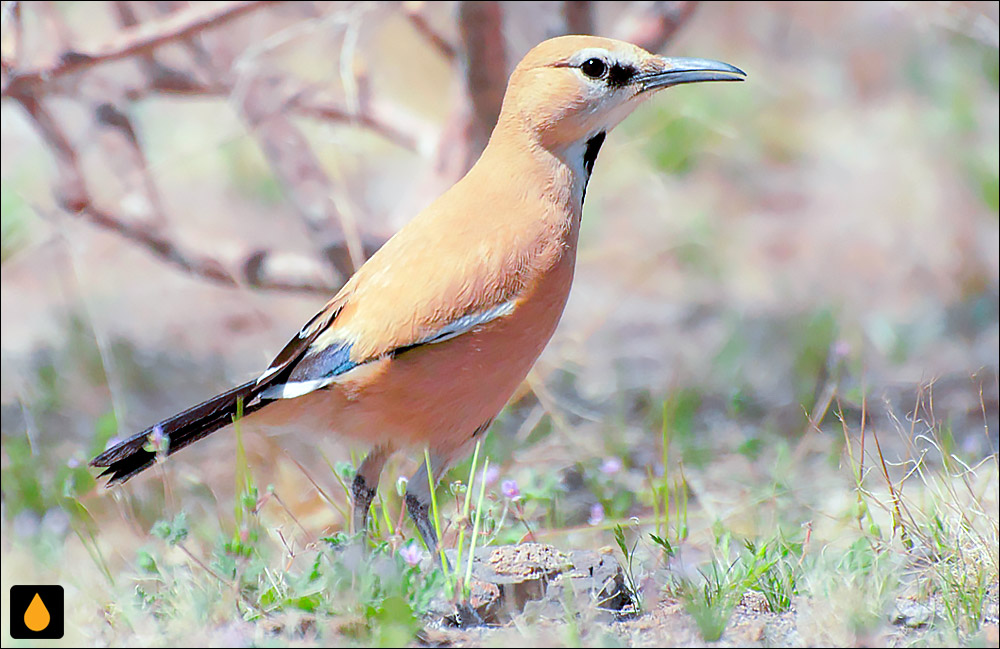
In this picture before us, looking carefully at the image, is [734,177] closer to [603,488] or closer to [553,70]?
[603,488]

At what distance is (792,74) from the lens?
1066 centimetres

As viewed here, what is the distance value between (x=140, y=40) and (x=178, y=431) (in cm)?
203

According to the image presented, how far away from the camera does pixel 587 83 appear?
3572mm

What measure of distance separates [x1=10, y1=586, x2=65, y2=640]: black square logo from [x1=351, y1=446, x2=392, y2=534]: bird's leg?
0.91m

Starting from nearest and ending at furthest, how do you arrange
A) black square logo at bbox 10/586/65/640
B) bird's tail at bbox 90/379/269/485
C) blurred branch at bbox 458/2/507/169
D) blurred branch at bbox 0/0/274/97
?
black square logo at bbox 10/586/65/640 < bird's tail at bbox 90/379/269/485 < blurred branch at bbox 0/0/274/97 < blurred branch at bbox 458/2/507/169

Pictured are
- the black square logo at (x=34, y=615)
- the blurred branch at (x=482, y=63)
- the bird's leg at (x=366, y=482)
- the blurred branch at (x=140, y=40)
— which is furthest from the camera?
the blurred branch at (x=482, y=63)

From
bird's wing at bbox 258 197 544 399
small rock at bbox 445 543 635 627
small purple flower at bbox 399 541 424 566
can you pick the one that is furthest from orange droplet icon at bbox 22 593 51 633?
small rock at bbox 445 543 635 627

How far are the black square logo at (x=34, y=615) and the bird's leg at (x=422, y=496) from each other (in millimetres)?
1052

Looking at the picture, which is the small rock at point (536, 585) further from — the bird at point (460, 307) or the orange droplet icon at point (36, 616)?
the orange droplet icon at point (36, 616)

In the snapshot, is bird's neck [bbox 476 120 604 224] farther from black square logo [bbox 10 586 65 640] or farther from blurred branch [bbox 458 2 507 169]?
black square logo [bbox 10 586 65 640]

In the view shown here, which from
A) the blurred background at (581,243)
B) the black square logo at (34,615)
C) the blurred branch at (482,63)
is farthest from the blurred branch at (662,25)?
the black square logo at (34,615)

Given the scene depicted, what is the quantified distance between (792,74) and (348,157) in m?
4.21

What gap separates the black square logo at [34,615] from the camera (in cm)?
296

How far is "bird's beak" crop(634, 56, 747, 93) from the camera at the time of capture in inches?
140
